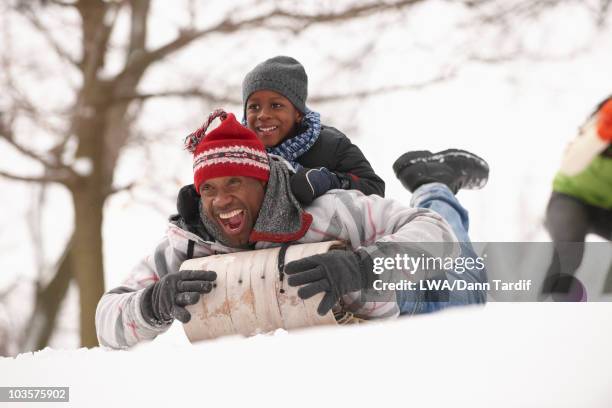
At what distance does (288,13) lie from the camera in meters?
3.23

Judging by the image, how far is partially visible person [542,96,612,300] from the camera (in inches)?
47.5

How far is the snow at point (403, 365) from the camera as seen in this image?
1.30 m

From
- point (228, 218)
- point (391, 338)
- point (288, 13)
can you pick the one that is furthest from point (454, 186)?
point (288, 13)

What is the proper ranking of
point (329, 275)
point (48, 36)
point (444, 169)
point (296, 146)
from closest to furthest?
point (329, 275) < point (296, 146) < point (444, 169) < point (48, 36)

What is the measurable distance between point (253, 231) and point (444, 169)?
0.68m

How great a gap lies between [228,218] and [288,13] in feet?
6.92

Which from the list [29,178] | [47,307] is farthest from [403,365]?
[47,307]

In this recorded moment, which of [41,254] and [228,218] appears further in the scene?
[41,254]

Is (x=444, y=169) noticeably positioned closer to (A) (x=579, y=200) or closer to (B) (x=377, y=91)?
(A) (x=579, y=200)

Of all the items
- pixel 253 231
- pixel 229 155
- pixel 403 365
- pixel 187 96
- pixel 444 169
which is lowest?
pixel 403 365

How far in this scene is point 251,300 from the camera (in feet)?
4.12

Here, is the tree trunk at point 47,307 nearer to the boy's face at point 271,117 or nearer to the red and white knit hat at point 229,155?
the boy's face at point 271,117

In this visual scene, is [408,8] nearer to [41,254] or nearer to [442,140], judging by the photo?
[442,140]

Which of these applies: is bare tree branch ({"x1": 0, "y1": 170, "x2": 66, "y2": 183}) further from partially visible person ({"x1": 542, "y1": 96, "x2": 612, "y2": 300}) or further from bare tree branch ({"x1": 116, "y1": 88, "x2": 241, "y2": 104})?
partially visible person ({"x1": 542, "y1": 96, "x2": 612, "y2": 300})
